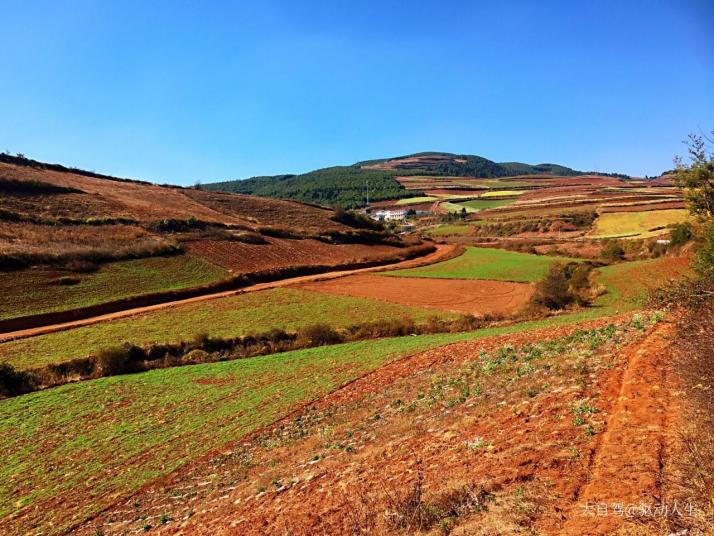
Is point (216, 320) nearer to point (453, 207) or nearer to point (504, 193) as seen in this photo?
point (453, 207)

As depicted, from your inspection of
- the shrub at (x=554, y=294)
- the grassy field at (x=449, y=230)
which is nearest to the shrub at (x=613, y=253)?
the shrub at (x=554, y=294)

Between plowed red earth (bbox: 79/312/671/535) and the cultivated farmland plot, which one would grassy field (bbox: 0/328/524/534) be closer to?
the cultivated farmland plot

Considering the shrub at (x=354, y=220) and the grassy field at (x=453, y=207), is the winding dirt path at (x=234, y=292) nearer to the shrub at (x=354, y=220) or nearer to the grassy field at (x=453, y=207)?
the shrub at (x=354, y=220)

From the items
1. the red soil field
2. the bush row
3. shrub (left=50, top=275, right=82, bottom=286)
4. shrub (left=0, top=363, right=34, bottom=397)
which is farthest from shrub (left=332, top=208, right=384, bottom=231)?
shrub (left=0, top=363, right=34, bottom=397)

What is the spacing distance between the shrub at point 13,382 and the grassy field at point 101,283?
1114 cm

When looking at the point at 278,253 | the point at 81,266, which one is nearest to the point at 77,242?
the point at 81,266

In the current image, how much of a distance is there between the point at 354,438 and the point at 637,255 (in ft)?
173

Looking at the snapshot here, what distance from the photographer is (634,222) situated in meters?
74.9

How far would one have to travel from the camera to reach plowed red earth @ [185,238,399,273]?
48969 mm

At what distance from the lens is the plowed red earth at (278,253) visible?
161 ft

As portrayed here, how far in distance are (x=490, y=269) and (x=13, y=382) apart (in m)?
44.0

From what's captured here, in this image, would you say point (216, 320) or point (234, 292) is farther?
point (234, 292)

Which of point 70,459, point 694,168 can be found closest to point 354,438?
point 70,459

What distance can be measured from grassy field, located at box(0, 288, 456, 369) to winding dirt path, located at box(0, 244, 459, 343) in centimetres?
97
